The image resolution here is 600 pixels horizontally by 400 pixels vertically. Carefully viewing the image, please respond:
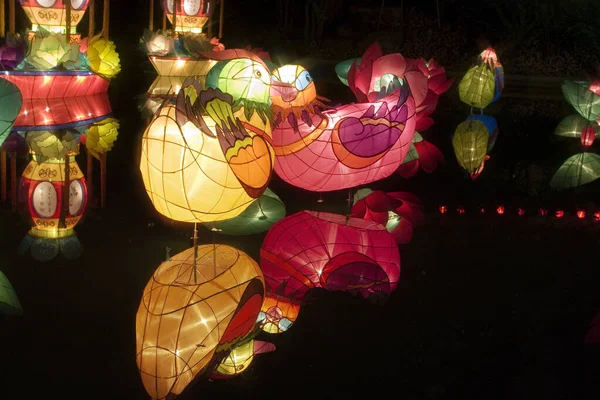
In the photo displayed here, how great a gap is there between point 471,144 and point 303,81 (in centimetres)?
247

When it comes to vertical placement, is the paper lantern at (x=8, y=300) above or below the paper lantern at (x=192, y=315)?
below

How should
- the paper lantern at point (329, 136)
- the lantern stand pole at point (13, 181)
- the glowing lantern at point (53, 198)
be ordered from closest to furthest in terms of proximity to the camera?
the glowing lantern at point (53, 198) → the paper lantern at point (329, 136) → the lantern stand pole at point (13, 181)

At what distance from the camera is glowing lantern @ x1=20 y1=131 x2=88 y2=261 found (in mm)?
2535

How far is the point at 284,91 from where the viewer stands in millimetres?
2941

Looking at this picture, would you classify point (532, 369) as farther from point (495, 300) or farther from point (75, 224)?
point (75, 224)

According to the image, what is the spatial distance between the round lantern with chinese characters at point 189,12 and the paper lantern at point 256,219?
487 centimetres

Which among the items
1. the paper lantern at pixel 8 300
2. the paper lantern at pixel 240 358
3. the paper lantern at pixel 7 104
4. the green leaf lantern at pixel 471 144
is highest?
the paper lantern at pixel 7 104

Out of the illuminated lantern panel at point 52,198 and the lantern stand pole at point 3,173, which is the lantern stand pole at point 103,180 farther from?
the lantern stand pole at point 3,173

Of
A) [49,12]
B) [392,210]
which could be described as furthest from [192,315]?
[49,12]

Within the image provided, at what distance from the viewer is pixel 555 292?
7.61 feet

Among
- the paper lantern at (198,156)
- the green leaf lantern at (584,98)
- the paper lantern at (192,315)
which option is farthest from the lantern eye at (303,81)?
the green leaf lantern at (584,98)

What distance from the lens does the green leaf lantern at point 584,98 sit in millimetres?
5336

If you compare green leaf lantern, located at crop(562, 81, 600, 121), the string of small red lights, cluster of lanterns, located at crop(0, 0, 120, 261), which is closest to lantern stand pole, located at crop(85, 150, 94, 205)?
cluster of lanterns, located at crop(0, 0, 120, 261)

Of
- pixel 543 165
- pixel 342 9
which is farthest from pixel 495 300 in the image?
pixel 342 9
